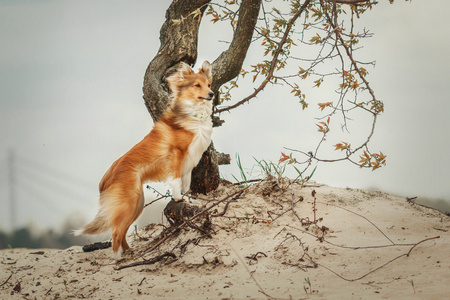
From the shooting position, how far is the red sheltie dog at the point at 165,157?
188 inches

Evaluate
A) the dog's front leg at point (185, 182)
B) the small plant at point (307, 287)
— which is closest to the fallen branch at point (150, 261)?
the dog's front leg at point (185, 182)

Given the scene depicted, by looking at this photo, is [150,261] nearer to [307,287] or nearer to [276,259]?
[276,259]

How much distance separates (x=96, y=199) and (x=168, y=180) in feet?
2.82

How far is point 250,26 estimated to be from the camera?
5.83 metres

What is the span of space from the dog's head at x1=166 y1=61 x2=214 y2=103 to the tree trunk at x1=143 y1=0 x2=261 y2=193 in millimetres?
246

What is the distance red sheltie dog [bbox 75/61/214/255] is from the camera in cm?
477

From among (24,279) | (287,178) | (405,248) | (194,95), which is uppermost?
(194,95)

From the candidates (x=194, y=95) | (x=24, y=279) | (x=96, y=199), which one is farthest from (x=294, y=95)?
(x=24, y=279)

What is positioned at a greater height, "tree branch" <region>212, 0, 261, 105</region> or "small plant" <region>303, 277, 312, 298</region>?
"tree branch" <region>212, 0, 261, 105</region>

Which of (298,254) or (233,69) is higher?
(233,69)

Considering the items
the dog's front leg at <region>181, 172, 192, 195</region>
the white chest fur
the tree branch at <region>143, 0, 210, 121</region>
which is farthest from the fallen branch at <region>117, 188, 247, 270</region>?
the tree branch at <region>143, 0, 210, 121</region>

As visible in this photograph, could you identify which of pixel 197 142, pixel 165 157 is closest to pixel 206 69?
pixel 197 142

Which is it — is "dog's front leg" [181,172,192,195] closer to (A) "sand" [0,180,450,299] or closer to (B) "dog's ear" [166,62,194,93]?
(A) "sand" [0,180,450,299]

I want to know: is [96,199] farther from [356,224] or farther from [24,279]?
[356,224]
